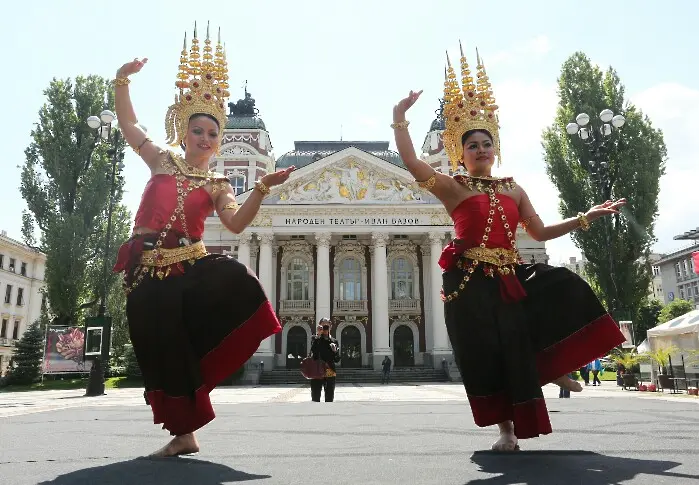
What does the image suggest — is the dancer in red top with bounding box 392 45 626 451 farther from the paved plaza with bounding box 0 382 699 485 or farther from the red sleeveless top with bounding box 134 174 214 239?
the red sleeveless top with bounding box 134 174 214 239

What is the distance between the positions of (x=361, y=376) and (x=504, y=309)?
27.4 meters

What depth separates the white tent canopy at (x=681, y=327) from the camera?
14.3m

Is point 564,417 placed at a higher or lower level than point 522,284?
lower

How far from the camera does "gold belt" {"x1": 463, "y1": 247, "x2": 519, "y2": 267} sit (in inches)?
143

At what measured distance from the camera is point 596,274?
25.5 meters

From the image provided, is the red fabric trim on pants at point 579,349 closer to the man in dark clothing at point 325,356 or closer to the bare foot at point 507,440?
the bare foot at point 507,440

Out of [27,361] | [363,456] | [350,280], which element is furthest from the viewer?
[350,280]

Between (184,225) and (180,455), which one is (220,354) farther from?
(184,225)

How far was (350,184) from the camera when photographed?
3338 cm

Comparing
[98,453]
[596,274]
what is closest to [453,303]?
[98,453]

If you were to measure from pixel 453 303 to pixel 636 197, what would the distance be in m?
25.4

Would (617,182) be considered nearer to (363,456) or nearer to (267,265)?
(267,265)

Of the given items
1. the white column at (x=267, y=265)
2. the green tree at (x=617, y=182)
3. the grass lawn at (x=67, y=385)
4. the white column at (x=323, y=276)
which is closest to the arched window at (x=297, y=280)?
the white column at (x=267, y=265)

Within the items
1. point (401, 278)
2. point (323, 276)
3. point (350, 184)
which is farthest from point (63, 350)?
point (401, 278)
